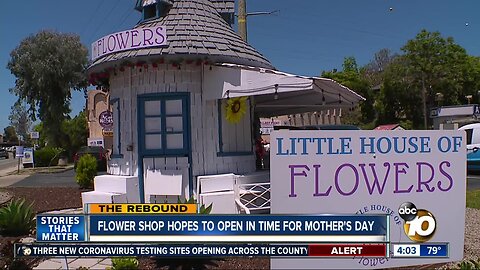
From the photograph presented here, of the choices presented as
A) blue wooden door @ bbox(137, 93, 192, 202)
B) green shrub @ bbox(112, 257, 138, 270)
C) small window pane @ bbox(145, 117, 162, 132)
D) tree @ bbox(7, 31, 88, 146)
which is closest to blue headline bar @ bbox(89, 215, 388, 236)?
green shrub @ bbox(112, 257, 138, 270)

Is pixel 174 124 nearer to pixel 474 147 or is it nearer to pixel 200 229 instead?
pixel 200 229

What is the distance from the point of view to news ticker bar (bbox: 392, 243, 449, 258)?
175 inches

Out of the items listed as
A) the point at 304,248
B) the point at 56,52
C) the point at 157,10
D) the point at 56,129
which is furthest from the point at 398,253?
the point at 56,129

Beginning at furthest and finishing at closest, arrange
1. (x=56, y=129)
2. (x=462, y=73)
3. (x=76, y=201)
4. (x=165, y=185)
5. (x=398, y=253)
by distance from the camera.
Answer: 1. (x=462, y=73)
2. (x=56, y=129)
3. (x=76, y=201)
4. (x=165, y=185)
5. (x=398, y=253)

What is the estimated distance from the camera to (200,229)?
4.23 m

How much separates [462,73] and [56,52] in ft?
119

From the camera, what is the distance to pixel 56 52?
29.5m

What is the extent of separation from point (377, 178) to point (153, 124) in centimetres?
514

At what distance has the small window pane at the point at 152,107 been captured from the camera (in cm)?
841

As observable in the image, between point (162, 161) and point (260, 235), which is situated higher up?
point (162, 161)

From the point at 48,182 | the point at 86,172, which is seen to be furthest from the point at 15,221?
the point at 48,182

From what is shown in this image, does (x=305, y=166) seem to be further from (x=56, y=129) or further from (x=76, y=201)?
(x=56, y=129)

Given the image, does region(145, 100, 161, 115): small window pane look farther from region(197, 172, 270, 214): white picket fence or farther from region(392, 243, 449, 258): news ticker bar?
region(392, 243, 449, 258): news ticker bar

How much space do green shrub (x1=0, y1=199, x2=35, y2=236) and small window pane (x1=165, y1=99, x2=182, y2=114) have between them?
3173 millimetres
